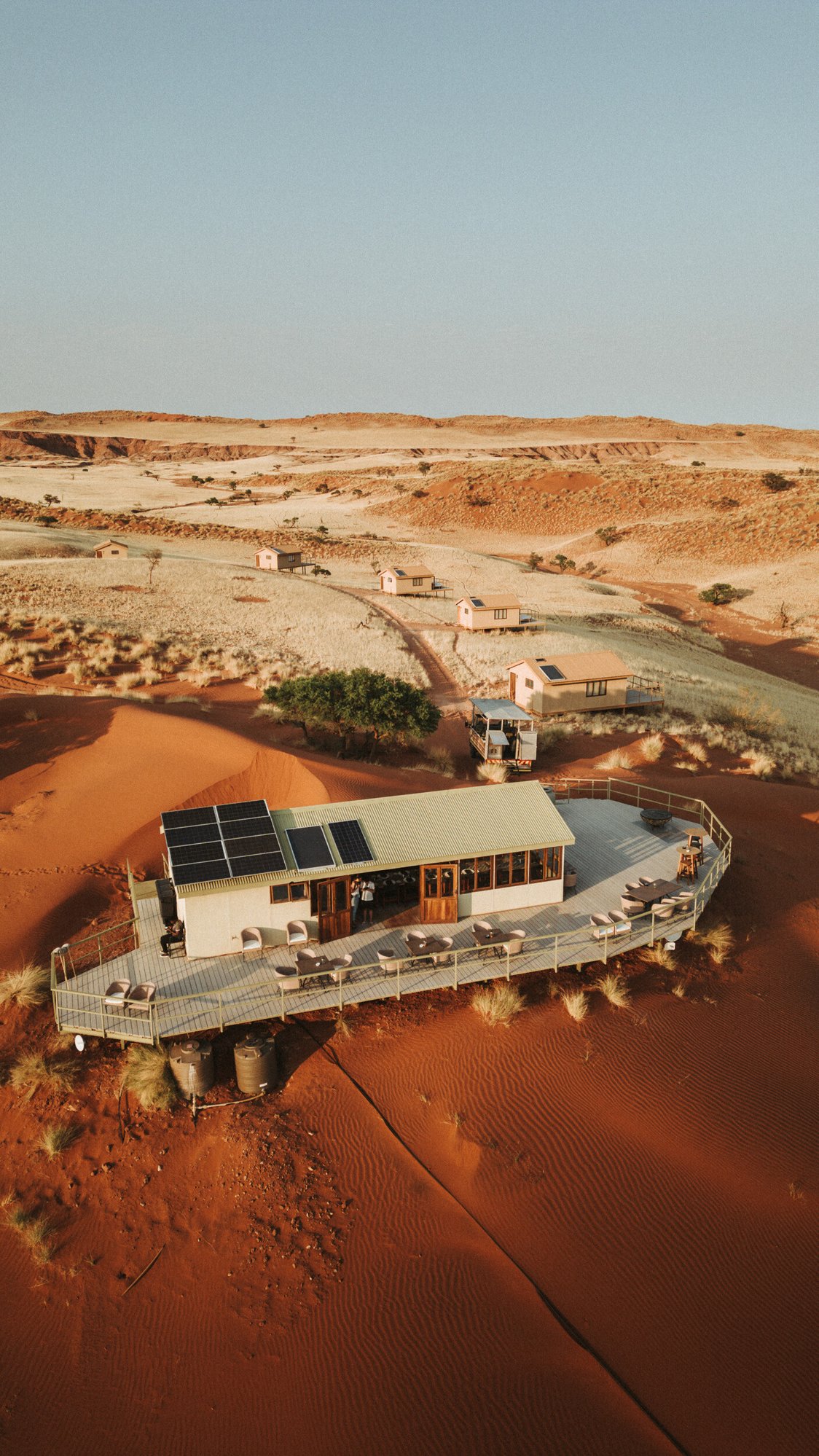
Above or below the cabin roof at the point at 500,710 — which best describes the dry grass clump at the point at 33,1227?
below

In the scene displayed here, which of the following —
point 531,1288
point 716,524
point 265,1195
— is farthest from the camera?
point 716,524

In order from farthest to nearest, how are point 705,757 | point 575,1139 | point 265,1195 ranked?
point 705,757 → point 575,1139 → point 265,1195

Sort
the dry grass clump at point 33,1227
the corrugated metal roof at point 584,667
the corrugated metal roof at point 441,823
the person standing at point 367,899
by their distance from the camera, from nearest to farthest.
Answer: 1. the dry grass clump at point 33,1227
2. the corrugated metal roof at point 441,823
3. the person standing at point 367,899
4. the corrugated metal roof at point 584,667

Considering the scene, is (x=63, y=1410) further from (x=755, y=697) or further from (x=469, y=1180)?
(x=755, y=697)

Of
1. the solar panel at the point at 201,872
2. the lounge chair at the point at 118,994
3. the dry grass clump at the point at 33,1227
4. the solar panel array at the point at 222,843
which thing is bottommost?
the dry grass clump at the point at 33,1227

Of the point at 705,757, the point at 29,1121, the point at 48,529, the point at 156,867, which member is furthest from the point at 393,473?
the point at 29,1121

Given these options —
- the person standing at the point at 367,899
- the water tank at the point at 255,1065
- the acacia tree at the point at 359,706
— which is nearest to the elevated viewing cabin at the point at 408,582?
the acacia tree at the point at 359,706

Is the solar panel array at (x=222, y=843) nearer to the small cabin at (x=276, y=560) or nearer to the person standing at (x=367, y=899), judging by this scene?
the person standing at (x=367, y=899)

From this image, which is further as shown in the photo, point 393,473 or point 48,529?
point 393,473

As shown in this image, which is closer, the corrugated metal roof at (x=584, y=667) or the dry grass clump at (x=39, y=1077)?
the dry grass clump at (x=39, y=1077)
